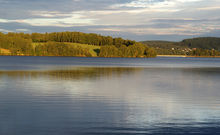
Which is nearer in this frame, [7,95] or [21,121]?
[21,121]

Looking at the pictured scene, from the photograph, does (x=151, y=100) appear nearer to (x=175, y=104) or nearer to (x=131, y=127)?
(x=175, y=104)

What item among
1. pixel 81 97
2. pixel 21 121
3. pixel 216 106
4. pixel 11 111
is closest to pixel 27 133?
pixel 21 121

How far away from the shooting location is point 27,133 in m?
12.9

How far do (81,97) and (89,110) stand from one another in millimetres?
5643

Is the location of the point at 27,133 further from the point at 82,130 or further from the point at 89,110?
the point at 89,110

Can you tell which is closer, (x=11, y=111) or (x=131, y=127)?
(x=131, y=127)

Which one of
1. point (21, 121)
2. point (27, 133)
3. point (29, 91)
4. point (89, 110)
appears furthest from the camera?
point (29, 91)

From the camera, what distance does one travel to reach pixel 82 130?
44.1 feet

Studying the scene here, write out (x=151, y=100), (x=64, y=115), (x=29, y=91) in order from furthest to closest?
(x=29, y=91), (x=151, y=100), (x=64, y=115)

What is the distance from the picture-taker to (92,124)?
14.6m

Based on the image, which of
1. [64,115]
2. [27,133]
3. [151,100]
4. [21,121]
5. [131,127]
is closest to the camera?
[27,133]

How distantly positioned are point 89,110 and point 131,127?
4.67m

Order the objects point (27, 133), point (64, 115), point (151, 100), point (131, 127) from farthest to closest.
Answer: point (151, 100) < point (64, 115) < point (131, 127) < point (27, 133)

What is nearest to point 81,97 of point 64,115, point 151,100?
point 151,100
